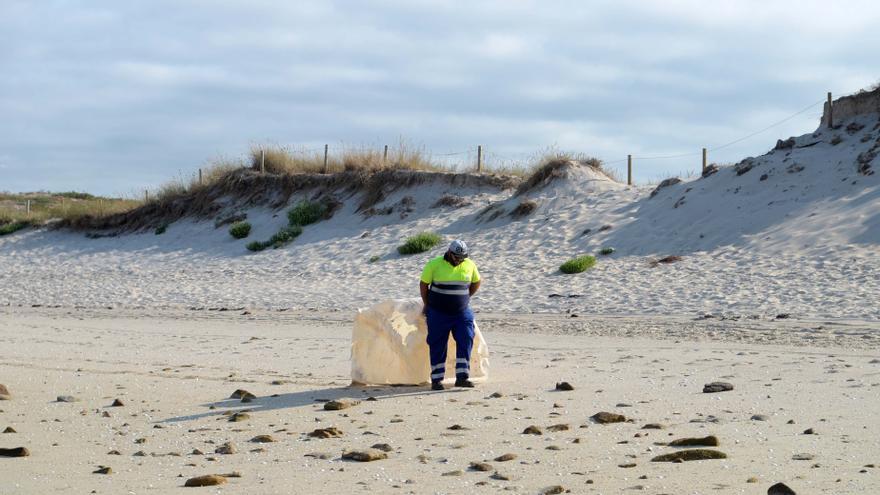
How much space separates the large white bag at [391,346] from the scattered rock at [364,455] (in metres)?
3.50

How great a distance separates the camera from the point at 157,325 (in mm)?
19125

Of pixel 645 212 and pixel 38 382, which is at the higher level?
pixel 645 212

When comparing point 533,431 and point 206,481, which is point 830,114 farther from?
point 206,481

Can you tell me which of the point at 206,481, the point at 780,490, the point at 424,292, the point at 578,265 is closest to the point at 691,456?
the point at 780,490

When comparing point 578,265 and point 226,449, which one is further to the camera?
point 578,265

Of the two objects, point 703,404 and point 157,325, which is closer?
point 703,404

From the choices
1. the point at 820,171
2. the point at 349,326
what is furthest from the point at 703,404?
the point at 820,171

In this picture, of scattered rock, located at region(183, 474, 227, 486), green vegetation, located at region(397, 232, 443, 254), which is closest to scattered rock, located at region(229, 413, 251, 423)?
scattered rock, located at region(183, 474, 227, 486)

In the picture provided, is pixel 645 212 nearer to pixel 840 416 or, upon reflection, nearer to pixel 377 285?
pixel 377 285

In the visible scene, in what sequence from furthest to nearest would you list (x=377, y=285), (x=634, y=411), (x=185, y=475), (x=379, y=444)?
(x=377, y=285) < (x=634, y=411) < (x=379, y=444) < (x=185, y=475)

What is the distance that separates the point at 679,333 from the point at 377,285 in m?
10.7

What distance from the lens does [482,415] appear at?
9016mm

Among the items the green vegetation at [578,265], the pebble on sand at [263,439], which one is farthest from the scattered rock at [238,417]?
the green vegetation at [578,265]

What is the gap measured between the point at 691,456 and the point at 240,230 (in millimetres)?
28135
